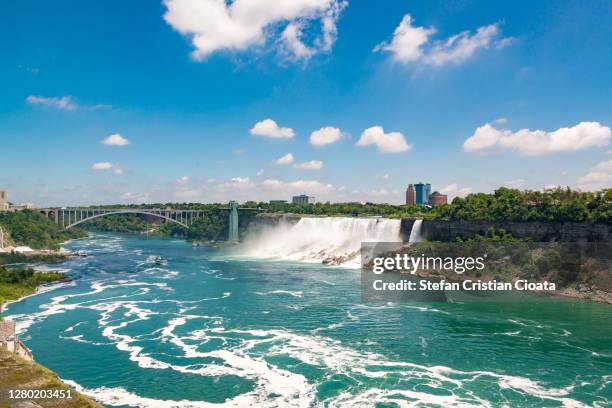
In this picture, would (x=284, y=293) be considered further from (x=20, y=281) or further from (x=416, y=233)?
(x=416, y=233)

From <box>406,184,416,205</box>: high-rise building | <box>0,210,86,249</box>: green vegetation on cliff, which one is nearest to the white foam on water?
<box>0,210,86,249</box>: green vegetation on cliff

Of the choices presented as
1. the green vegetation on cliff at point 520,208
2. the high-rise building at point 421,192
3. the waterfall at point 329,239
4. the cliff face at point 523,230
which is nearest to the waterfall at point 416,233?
the cliff face at point 523,230

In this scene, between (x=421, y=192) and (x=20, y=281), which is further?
(x=421, y=192)

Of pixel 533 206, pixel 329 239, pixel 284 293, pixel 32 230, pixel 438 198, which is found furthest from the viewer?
pixel 438 198

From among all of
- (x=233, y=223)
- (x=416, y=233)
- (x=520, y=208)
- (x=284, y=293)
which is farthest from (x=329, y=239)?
(x=233, y=223)

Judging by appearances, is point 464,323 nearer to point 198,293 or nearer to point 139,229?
point 198,293

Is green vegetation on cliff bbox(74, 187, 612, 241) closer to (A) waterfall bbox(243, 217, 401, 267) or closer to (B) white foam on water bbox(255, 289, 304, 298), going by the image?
(A) waterfall bbox(243, 217, 401, 267)
